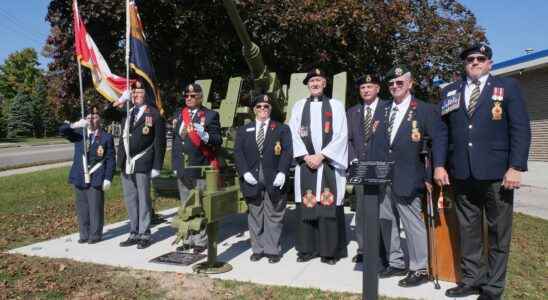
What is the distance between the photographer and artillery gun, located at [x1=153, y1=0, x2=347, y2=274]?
4.41 meters

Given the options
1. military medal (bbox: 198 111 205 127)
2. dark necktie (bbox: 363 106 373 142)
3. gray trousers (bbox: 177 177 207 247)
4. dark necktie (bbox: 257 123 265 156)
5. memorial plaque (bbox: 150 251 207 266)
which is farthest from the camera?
gray trousers (bbox: 177 177 207 247)

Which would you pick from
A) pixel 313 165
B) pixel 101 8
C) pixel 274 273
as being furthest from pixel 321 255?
pixel 101 8

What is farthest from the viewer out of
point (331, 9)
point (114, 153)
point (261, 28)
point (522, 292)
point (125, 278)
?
point (261, 28)

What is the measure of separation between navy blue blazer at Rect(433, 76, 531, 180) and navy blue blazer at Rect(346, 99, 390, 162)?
2.22ft

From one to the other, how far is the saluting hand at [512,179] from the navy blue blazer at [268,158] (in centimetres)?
223

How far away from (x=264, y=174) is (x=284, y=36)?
5161 mm

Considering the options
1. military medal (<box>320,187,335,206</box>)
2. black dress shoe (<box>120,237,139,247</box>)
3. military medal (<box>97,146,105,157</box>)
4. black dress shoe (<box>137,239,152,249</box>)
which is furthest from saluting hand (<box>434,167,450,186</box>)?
military medal (<box>97,146,105,157</box>)

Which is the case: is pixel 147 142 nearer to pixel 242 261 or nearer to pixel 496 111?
pixel 242 261

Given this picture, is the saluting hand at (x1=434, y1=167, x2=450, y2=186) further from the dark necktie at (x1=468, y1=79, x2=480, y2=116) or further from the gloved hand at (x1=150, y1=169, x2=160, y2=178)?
the gloved hand at (x1=150, y1=169, x2=160, y2=178)

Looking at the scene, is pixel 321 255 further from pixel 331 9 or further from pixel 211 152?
pixel 331 9

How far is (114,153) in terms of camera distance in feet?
20.1

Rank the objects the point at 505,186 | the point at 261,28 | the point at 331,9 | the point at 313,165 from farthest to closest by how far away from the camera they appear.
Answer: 1. the point at 261,28
2. the point at 331,9
3. the point at 313,165
4. the point at 505,186

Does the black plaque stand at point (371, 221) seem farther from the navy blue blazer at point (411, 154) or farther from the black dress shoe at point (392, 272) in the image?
the black dress shoe at point (392, 272)

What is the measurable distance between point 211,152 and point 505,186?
3.15m
